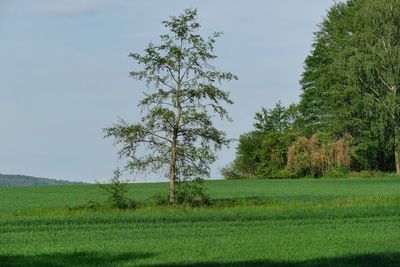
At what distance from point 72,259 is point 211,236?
5.17 metres

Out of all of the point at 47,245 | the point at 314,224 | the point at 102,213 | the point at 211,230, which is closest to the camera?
the point at 47,245

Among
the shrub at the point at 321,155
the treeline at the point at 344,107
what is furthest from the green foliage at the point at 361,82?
the shrub at the point at 321,155

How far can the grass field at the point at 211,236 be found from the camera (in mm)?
15148

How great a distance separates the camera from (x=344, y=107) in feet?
238

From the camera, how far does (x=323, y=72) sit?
78625 millimetres

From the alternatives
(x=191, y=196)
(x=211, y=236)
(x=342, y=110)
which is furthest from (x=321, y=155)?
(x=211, y=236)

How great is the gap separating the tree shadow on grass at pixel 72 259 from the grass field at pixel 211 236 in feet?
0.06

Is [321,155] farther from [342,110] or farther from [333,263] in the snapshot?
[333,263]

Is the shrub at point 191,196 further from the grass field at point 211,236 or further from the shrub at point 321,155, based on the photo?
the shrub at point 321,155

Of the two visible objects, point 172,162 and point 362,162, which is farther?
point 362,162

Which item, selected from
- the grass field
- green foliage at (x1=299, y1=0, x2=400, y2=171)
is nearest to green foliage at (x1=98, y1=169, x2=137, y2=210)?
the grass field

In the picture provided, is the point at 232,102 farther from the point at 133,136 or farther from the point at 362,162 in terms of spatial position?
the point at 362,162

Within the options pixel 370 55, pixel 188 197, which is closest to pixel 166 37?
pixel 188 197

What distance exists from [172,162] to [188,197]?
55.4 inches
